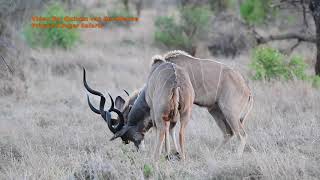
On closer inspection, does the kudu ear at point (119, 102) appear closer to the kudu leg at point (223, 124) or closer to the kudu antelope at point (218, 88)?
the kudu antelope at point (218, 88)

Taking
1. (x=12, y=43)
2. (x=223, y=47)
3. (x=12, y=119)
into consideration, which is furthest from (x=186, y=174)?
(x=223, y=47)

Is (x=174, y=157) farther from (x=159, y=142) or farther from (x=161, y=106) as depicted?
(x=161, y=106)

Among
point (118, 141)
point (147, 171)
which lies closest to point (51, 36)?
point (118, 141)

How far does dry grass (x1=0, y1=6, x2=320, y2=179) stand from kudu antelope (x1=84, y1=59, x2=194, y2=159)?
1.01 ft

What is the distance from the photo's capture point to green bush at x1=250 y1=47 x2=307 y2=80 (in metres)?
13.1

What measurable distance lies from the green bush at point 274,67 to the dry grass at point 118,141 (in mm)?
578

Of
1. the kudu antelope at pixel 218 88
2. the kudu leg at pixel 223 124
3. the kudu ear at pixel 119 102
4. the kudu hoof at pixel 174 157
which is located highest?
the kudu antelope at pixel 218 88

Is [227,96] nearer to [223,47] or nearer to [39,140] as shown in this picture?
[39,140]

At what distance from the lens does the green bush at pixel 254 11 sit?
875 inches

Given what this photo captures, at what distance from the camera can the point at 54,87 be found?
14.4 metres

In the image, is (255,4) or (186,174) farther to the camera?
(255,4)

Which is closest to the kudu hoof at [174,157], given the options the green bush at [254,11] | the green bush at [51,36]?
the green bush at [51,36]

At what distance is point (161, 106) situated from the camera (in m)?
7.61

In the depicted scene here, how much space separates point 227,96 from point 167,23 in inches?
519
